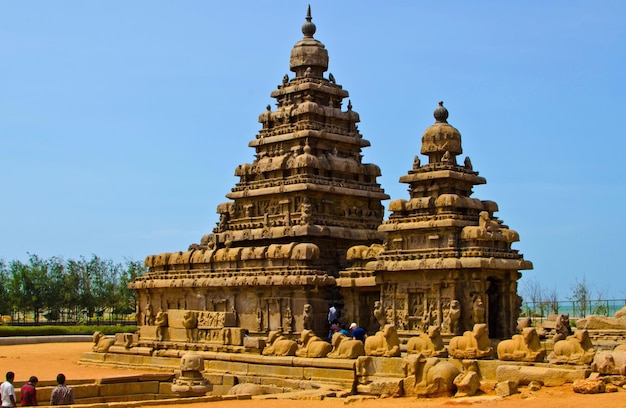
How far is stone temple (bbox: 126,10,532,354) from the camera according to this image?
36062mm

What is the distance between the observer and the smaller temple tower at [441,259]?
3538cm

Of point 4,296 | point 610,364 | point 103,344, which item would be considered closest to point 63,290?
point 4,296

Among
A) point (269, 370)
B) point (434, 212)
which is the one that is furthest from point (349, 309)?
point (269, 370)

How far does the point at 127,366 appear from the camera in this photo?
3966cm

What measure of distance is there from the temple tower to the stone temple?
6 centimetres

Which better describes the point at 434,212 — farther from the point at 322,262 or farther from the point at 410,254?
the point at 322,262

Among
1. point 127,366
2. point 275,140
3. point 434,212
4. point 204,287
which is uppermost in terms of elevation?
point 275,140

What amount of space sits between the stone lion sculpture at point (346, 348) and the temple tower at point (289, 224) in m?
7.75

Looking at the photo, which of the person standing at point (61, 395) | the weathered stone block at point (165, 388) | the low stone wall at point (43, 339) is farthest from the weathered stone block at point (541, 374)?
the low stone wall at point (43, 339)

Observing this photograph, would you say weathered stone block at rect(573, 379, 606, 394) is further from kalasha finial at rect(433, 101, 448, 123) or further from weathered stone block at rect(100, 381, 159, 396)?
kalasha finial at rect(433, 101, 448, 123)

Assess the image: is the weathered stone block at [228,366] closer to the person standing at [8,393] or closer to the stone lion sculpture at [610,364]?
the person standing at [8,393]

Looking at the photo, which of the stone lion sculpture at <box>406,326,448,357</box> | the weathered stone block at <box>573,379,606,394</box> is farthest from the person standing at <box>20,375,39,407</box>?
the weathered stone block at <box>573,379,606,394</box>

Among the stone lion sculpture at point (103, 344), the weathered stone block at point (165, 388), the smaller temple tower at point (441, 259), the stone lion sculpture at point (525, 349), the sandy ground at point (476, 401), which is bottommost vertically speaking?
the weathered stone block at point (165, 388)

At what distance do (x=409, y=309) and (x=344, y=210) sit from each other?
9.87 meters
